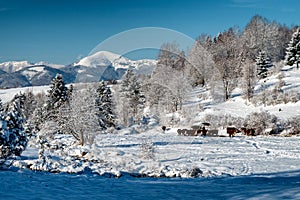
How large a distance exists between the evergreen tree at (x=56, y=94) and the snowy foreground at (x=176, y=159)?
1231 centimetres

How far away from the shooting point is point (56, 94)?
3059cm

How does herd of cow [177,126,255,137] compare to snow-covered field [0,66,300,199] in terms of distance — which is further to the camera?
herd of cow [177,126,255,137]

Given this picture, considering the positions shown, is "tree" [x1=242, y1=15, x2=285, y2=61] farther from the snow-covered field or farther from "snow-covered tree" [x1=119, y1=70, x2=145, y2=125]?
the snow-covered field

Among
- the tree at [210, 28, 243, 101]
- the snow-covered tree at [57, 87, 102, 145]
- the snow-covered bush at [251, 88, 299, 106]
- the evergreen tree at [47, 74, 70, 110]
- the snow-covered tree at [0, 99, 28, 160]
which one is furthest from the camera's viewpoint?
the tree at [210, 28, 243, 101]

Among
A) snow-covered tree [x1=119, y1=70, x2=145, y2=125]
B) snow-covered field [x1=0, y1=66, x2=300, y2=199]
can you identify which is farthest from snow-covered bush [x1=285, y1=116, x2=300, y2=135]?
snow-covered tree [x1=119, y1=70, x2=145, y2=125]

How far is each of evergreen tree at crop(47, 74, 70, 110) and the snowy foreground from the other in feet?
40.4

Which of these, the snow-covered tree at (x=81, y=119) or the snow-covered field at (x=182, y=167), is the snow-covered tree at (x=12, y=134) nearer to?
the snow-covered field at (x=182, y=167)

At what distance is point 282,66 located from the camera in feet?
144

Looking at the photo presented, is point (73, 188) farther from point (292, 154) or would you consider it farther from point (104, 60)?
point (104, 60)

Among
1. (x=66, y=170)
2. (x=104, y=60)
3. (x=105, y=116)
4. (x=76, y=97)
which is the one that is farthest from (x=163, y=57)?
(x=66, y=170)

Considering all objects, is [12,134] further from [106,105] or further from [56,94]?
[106,105]

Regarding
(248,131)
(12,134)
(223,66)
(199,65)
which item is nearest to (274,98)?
(248,131)

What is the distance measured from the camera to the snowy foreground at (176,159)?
39.3ft

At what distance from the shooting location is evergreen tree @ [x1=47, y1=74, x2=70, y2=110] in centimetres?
3000
